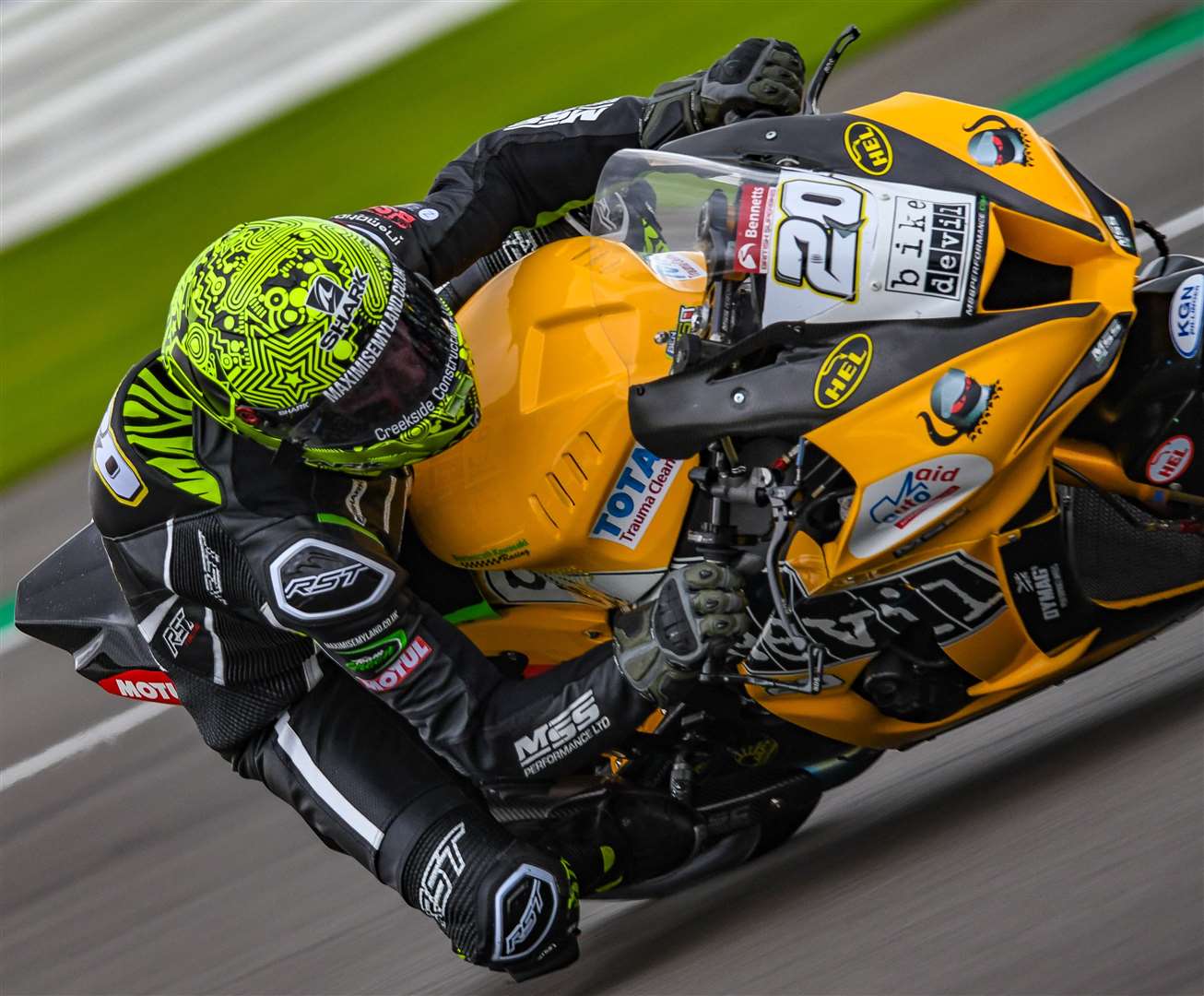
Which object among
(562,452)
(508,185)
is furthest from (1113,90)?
(562,452)

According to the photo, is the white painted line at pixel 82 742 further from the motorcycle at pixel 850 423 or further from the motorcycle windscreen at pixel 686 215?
the motorcycle windscreen at pixel 686 215

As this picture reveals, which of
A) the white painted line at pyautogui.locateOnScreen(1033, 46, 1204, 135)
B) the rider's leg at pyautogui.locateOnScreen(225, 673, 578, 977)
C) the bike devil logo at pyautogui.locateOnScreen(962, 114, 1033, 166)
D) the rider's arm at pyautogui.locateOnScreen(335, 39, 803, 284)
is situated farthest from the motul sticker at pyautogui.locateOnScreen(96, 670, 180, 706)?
the white painted line at pyautogui.locateOnScreen(1033, 46, 1204, 135)

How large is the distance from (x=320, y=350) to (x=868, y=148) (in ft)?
3.93

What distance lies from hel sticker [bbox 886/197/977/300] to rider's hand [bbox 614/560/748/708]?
685 millimetres

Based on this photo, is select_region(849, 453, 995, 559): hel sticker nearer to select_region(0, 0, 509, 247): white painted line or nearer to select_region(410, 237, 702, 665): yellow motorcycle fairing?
select_region(410, 237, 702, 665): yellow motorcycle fairing

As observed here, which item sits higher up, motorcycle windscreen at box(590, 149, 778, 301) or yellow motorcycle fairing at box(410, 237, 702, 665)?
motorcycle windscreen at box(590, 149, 778, 301)

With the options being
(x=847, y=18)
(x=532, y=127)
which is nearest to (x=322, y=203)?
(x=847, y=18)

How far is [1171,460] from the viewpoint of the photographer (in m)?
3.19

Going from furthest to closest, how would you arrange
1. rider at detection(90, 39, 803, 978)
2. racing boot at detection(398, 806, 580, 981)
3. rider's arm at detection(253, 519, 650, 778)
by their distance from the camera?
racing boot at detection(398, 806, 580, 981) < rider's arm at detection(253, 519, 650, 778) < rider at detection(90, 39, 803, 978)

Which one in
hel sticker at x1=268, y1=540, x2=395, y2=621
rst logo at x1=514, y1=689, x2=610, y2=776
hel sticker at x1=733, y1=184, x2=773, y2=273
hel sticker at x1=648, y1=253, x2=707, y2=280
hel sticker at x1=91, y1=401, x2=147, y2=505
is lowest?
rst logo at x1=514, y1=689, x2=610, y2=776

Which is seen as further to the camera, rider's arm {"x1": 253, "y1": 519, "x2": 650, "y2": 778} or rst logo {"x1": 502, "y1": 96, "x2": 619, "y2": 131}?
rst logo {"x1": 502, "y1": 96, "x2": 619, "y2": 131}

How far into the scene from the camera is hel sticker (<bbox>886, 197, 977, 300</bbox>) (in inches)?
117

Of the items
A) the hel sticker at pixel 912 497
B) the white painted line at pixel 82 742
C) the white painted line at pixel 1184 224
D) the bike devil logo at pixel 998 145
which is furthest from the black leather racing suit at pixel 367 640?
the white painted line at pixel 1184 224

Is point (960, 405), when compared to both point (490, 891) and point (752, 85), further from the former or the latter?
point (490, 891)
